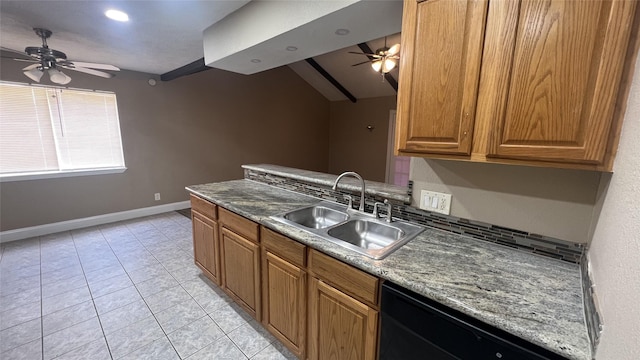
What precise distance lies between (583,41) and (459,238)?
967 mm

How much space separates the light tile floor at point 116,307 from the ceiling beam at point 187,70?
2.33 metres

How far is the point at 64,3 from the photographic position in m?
1.95

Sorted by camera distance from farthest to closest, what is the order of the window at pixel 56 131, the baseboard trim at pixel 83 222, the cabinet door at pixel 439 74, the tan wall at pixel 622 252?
the baseboard trim at pixel 83 222 → the window at pixel 56 131 → the cabinet door at pixel 439 74 → the tan wall at pixel 622 252

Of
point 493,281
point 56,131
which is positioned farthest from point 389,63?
point 56,131

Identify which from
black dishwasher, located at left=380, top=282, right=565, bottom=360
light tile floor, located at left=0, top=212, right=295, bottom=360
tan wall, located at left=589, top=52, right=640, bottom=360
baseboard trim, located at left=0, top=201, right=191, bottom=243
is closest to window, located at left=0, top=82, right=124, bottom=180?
baseboard trim, located at left=0, top=201, right=191, bottom=243

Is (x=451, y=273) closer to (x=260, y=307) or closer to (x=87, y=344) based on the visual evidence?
(x=260, y=307)

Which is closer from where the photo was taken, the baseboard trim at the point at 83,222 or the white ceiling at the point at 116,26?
the white ceiling at the point at 116,26

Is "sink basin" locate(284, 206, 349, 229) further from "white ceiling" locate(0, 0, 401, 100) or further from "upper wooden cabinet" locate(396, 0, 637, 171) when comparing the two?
"white ceiling" locate(0, 0, 401, 100)

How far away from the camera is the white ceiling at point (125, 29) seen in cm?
200

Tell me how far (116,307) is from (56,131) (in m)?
2.92

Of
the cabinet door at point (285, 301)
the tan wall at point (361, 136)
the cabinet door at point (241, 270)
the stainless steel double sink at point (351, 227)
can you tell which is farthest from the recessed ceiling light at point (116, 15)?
the tan wall at point (361, 136)

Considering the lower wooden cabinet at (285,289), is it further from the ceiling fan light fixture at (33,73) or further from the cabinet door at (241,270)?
the ceiling fan light fixture at (33,73)

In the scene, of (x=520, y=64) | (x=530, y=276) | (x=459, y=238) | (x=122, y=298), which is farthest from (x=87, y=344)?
(x=520, y=64)

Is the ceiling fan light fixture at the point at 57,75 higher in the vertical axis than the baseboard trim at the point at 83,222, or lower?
higher
